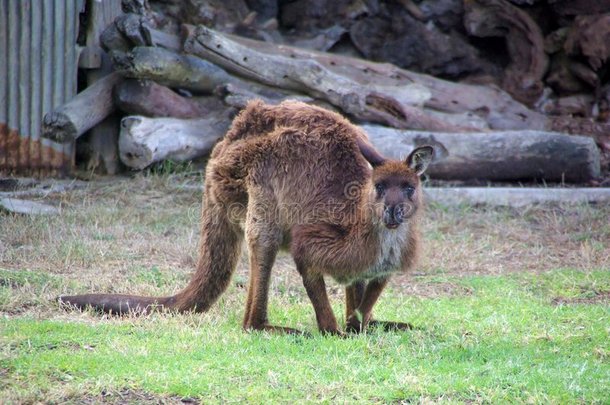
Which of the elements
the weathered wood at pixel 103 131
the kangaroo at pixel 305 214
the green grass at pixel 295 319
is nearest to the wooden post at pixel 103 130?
the weathered wood at pixel 103 131

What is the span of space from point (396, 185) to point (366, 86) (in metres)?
5.37

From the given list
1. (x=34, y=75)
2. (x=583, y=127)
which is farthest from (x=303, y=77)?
(x=583, y=127)

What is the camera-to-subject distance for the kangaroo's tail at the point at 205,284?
6.80 metres

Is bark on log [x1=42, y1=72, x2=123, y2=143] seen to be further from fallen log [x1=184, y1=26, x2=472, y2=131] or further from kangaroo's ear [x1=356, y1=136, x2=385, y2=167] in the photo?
kangaroo's ear [x1=356, y1=136, x2=385, y2=167]

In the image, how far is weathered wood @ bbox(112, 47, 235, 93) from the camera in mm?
10391

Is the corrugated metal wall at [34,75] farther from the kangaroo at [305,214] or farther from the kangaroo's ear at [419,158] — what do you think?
the kangaroo's ear at [419,158]

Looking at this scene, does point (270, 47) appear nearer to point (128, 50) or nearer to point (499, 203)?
point (128, 50)

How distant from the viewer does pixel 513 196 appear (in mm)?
10695

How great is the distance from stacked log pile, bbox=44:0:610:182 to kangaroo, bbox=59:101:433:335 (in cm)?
217

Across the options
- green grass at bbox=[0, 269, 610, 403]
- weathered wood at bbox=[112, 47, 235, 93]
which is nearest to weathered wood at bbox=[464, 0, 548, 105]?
weathered wood at bbox=[112, 47, 235, 93]

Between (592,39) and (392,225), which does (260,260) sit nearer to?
(392,225)

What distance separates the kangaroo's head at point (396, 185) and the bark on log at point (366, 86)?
442 centimetres

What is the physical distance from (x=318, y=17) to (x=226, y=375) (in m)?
9.26

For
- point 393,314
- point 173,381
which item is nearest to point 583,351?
point 393,314
